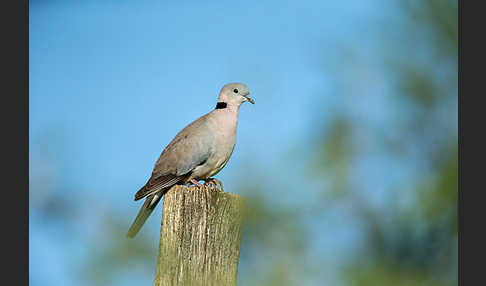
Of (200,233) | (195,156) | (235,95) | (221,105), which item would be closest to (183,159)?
(195,156)

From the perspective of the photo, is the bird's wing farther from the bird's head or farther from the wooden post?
the wooden post

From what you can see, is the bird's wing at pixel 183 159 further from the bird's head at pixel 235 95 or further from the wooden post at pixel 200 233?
the wooden post at pixel 200 233

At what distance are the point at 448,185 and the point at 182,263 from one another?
1.32m

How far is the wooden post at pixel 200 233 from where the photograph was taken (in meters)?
2.15

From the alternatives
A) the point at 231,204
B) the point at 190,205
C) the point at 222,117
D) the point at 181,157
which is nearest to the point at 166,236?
the point at 190,205

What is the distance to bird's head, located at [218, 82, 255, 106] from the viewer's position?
4.09 m

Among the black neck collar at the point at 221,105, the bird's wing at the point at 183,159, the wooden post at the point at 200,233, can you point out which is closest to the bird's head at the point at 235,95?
the black neck collar at the point at 221,105

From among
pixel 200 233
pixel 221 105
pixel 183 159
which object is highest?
pixel 221 105

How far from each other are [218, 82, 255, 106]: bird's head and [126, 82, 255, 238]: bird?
0.42 ft

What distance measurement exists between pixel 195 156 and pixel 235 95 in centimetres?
71

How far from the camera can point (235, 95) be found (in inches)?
162

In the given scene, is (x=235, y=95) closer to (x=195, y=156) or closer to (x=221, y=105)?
(x=221, y=105)

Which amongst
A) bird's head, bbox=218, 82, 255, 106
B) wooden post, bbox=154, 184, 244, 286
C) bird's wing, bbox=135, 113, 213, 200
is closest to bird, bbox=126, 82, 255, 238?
bird's wing, bbox=135, 113, 213, 200

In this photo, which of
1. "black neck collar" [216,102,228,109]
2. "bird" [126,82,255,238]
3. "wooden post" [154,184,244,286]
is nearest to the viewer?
"wooden post" [154,184,244,286]
